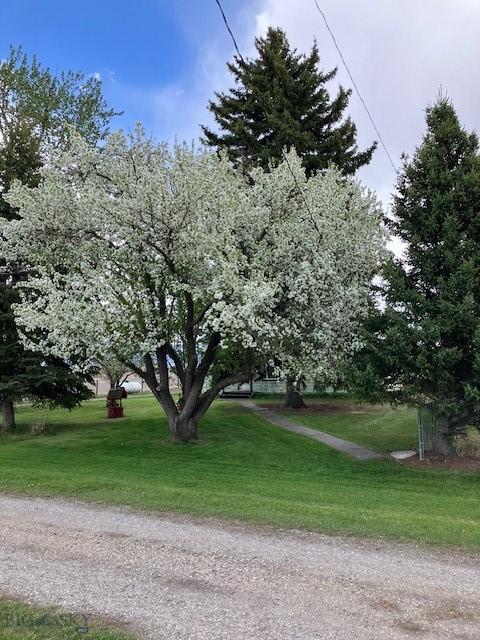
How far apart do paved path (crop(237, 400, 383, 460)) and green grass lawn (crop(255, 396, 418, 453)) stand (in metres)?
0.36

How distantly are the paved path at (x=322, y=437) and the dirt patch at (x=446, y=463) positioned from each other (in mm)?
1139

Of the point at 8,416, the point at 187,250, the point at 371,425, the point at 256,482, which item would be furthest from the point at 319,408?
the point at 256,482

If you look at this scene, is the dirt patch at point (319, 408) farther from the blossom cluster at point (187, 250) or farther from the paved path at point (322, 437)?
the blossom cluster at point (187, 250)

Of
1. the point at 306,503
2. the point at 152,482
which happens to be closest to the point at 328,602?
the point at 306,503

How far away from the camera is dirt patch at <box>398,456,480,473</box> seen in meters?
11.7

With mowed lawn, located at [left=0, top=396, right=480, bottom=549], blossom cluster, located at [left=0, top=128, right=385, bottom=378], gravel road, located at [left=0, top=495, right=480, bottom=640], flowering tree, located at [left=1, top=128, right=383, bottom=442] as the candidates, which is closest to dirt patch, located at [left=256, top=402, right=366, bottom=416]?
mowed lawn, located at [left=0, top=396, right=480, bottom=549]

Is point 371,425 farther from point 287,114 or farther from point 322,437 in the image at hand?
point 287,114

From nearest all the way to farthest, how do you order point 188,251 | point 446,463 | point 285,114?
point 446,463, point 188,251, point 285,114

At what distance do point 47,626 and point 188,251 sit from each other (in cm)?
992

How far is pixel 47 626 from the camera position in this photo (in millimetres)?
3789

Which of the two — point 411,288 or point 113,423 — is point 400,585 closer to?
point 411,288

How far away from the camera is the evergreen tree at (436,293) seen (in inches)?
444

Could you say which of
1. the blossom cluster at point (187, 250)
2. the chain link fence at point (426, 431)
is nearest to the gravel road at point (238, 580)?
the blossom cluster at point (187, 250)

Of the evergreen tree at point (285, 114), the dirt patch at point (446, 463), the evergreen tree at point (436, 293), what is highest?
the evergreen tree at point (285, 114)
